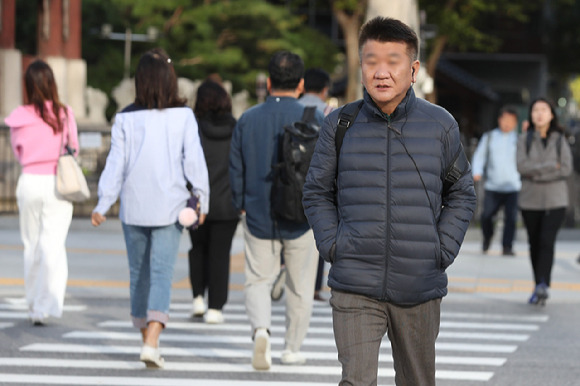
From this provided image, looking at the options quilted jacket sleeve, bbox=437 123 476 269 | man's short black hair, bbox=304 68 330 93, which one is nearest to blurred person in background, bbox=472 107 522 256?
man's short black hair, bbox=304 68 330 93

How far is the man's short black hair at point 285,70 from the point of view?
786 centimetres

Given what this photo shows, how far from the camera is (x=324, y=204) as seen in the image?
16.5 feet

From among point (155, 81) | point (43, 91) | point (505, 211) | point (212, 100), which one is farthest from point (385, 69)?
point (505, 211)

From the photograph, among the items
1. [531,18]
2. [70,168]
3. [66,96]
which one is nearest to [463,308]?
[70,168]

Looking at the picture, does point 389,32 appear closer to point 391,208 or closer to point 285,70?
point 391,208

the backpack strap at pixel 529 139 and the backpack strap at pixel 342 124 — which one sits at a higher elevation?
the backpack strap at pixel 342 124

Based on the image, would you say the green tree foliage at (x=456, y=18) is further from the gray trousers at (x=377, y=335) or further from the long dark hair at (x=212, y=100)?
the gray trousers at (x=377, y=335)

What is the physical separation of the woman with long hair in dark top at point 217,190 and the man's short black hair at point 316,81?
37.9 inches

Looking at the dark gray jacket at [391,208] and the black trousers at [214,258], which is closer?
the dark gray jacket at [391,208]

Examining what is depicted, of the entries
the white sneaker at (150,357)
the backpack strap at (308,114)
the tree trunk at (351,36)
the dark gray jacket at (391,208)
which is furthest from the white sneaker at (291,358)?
the tree trunk at (351,36)

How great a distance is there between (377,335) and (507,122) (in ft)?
34.7

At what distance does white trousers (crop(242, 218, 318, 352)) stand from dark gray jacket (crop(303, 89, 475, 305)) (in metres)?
2.79

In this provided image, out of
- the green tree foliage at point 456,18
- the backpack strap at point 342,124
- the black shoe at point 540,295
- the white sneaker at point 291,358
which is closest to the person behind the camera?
the backpack strap at point 342,124

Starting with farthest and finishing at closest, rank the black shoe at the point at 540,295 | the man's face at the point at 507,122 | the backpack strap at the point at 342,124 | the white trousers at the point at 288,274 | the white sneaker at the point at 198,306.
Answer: the man's face at the point at 507,122, the black shoe at the point at 540,295, the white sneaker at the point at 198,306, the white trousers at the point at 288,274, the backpack strap at the point at 342,124
